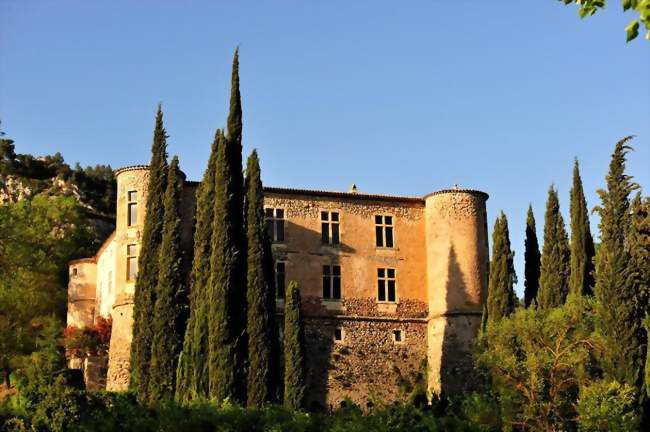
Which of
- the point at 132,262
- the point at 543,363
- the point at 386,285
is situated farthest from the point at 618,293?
the point at 132,262

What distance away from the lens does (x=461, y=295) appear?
33.8m

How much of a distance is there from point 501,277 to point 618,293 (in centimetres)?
700

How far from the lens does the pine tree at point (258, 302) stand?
26.2 meters

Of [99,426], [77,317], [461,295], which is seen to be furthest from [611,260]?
[77,317]

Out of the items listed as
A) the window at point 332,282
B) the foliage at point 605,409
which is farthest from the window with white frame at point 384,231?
the foliage at point 605,409

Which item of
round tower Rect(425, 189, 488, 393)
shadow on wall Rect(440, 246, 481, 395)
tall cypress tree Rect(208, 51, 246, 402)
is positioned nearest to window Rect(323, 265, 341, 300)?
round tower Rect(425, 189, 488, 393)

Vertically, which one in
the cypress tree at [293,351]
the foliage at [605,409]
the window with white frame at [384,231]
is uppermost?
the window with white frame at [384,231]

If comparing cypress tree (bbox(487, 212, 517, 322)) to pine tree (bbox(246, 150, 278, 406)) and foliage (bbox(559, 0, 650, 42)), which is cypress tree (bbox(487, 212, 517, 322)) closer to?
pine tree (bbox(246, 150, 278, 406))

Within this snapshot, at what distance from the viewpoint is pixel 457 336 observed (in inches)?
1320

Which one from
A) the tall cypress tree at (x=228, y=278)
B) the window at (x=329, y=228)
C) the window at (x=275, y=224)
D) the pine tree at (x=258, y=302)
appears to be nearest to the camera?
the tall cypress tree at (x=228, y=278)

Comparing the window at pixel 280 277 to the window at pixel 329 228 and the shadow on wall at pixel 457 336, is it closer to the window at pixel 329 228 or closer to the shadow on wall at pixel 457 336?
the window at pixel 329 228

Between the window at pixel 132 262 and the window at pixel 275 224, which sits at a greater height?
the window at pixel 275 224

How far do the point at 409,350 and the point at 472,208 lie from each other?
5875 mm

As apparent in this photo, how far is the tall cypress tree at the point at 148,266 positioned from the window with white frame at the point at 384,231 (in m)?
8.80
